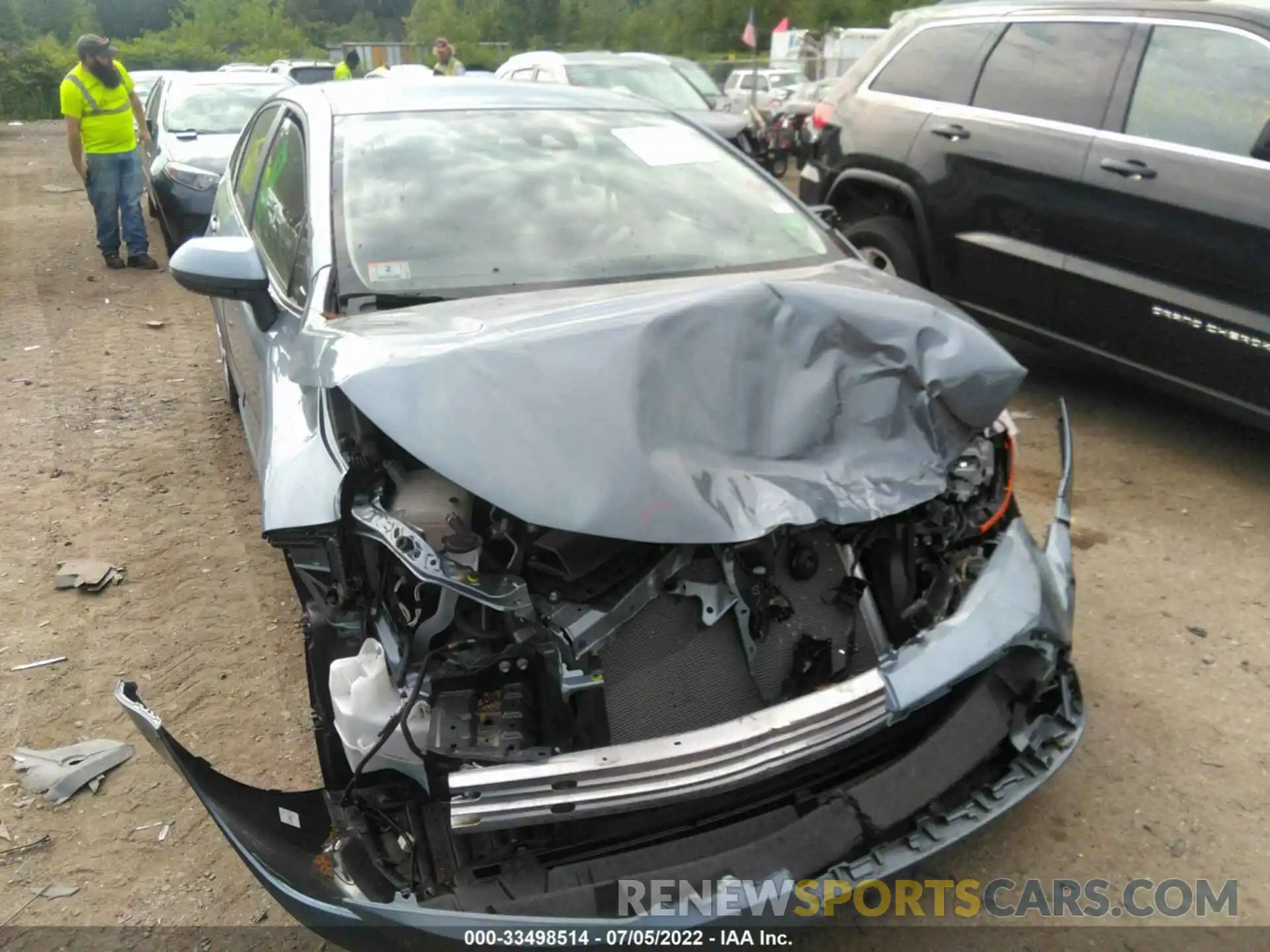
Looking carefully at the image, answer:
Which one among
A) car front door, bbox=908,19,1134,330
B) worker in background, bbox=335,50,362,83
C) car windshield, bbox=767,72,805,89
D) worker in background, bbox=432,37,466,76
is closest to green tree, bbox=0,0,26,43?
worker in background, bbox=335,50,362,83

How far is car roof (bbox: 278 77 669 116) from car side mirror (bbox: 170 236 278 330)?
70 cm

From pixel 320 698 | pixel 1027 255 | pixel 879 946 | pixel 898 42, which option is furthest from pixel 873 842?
pixel 898 42

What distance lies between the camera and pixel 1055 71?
4.65 meters

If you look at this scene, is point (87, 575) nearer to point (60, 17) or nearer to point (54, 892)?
point (54, 892)

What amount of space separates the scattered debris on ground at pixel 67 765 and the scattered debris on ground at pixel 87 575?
902mm

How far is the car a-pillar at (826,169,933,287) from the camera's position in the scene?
17.1 feet

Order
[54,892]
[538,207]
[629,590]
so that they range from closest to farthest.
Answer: [629,590], [54,892], [538,207]

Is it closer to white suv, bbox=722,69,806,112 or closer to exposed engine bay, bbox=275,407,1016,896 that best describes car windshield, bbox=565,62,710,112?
exposed engine bay, bbox=275,407,1016,896

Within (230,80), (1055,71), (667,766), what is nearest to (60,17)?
(230,80)

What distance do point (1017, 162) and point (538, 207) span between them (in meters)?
2.73

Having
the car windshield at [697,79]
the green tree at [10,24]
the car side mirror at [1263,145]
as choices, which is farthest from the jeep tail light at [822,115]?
the green tree at [10,24]

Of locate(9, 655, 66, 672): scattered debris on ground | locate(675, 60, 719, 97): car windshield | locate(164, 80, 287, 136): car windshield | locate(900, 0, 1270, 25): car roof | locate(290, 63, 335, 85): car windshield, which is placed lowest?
locate(9, 655, 66, 672): scattered debris on ground

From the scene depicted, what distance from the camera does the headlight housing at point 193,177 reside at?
741 cm

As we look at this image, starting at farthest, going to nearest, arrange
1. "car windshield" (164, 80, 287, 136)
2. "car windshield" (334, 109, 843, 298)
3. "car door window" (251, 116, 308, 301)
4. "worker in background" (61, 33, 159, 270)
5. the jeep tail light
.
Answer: "car windshield" (164, 80, 287, 136) < "worker in background" (61, 33, 159, 270) < the jeep tail light < "car door window" (251, 116, 308, 301) < "car windshield" (334, 109, 843, 298)
